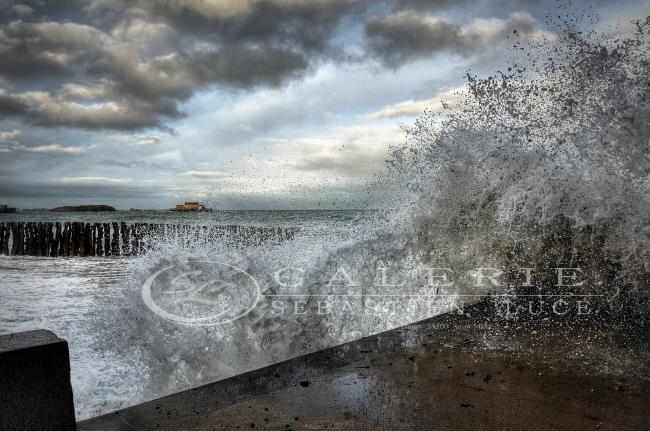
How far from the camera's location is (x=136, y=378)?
12.6 ft

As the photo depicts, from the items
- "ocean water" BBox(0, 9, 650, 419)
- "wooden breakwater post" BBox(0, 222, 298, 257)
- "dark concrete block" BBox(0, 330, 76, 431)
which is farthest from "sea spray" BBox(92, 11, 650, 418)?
"wooden breakwater post" BBox(0, 222, 298, 257)

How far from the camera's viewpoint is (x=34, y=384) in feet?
5.42

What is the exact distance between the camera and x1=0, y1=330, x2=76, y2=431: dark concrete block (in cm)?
159

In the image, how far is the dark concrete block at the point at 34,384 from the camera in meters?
1.59

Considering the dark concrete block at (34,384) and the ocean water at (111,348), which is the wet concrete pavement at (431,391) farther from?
the ocean water at (111,348)

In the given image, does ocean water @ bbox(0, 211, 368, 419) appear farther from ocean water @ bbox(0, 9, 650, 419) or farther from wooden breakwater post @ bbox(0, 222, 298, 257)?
wooden breakwater post @ bbox(0, 222, 298, 257)

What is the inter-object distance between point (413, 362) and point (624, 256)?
105 inches

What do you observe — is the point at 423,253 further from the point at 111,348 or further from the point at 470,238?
the point at 111,348

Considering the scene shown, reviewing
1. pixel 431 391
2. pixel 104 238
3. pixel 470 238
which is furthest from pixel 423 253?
pixel 104 238

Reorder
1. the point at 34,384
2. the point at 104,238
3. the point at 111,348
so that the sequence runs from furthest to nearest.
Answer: the point at 104,238, the point at 111,348, the point at 34,384

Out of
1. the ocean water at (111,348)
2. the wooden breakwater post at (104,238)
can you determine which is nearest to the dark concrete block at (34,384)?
the ocean water at (111,348)

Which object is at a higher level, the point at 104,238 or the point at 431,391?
the point at 431,391

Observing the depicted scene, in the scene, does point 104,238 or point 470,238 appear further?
point 104,238

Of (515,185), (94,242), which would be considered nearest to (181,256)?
(515,185)
